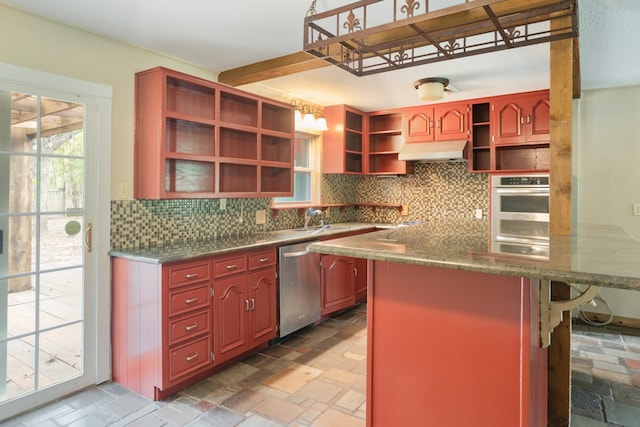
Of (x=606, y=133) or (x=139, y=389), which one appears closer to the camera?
(x=139, y=389)

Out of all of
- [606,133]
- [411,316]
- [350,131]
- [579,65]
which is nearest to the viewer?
[411,316]

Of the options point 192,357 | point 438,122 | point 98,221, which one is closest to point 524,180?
point 438,122

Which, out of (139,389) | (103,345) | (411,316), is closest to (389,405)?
(411,316)

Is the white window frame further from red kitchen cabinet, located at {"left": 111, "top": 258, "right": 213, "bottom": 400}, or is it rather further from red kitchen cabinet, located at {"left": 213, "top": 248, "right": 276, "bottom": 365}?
red kitchen cabinet, located at {"left": 111, "top": 258, "right": 213, "bottom": 400}

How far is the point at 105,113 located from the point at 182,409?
1918mm

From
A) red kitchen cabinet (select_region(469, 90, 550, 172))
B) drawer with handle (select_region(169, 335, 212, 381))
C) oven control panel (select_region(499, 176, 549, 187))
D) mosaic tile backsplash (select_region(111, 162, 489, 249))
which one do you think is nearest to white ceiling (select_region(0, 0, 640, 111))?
red kitchen cabinet (select_region(469, 90, 550, 172))

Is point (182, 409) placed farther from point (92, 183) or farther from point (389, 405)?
point (92, 183)

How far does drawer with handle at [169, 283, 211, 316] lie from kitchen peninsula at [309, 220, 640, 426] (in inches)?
49.2

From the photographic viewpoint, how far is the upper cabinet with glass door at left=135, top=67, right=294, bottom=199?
2.65 meters

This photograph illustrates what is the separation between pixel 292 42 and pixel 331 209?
8.27 feet

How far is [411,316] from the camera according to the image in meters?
1.62

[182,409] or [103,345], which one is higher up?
[103,345]

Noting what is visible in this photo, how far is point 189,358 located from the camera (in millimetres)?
2488

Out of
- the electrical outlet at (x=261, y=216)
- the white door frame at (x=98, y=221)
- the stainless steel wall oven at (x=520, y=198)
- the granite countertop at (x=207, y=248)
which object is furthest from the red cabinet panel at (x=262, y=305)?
the stainless steel wall oven at (x=520, y=198)
